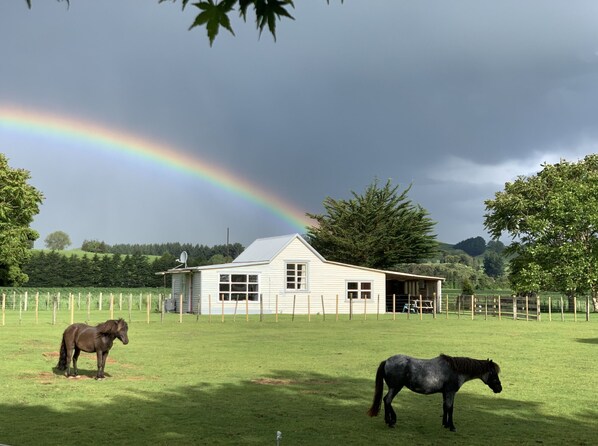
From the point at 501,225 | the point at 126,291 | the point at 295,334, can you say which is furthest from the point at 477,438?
the point at 126,291

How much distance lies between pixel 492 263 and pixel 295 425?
197 metres

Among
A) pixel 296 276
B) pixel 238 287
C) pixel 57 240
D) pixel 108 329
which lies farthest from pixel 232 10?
pixel 57 240

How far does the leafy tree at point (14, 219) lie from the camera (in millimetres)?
57938

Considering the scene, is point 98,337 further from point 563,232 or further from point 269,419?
point 563,232

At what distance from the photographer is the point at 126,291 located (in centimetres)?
8200

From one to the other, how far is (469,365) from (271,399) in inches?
162

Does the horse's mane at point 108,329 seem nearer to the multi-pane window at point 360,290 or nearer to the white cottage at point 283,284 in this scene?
the white cottage at point 283,284

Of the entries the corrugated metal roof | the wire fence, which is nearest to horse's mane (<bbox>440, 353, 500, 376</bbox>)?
the wire fence

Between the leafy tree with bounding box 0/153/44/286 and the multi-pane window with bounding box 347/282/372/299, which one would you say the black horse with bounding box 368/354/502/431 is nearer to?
the multi-pane window with bounding box 347/282/372/299

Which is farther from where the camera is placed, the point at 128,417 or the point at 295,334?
the point at 295,334

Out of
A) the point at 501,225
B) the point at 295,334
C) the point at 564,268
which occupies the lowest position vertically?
the point at 295,334

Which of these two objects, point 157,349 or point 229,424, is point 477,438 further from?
point 157,349

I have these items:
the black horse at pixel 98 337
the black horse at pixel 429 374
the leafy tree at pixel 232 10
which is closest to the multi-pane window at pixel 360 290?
the black horse at pixel 98 337

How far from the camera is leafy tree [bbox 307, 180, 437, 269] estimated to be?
75.6m
